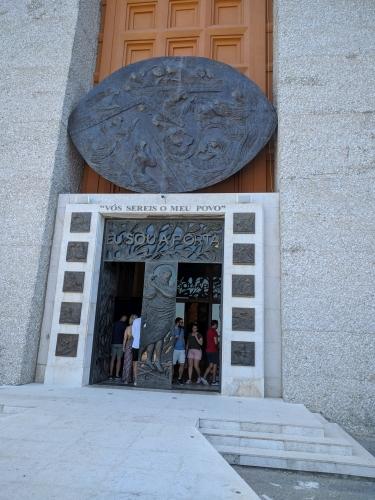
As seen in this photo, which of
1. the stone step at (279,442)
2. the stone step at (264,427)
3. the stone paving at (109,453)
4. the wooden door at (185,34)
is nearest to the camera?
the stone paving at (109,453)

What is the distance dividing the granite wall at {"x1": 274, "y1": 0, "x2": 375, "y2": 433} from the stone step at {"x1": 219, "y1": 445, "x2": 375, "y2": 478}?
2.00m

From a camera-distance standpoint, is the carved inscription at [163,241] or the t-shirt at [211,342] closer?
the carved inscription at [163,241]

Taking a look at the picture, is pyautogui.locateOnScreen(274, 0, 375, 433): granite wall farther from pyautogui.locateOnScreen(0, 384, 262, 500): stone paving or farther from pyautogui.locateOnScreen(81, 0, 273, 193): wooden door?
pyautogui.locateOnScreen(0, 384, 262, 500): stone paving

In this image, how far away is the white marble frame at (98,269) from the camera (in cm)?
677

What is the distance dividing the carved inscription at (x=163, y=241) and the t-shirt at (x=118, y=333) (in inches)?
69.1

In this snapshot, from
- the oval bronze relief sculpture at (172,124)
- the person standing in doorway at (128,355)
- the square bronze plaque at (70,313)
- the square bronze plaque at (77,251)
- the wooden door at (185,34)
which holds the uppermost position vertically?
the wooden door at (185,34)

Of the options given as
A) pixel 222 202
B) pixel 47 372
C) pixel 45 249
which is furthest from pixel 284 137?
pixel 47 372

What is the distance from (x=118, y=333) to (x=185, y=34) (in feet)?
24.0

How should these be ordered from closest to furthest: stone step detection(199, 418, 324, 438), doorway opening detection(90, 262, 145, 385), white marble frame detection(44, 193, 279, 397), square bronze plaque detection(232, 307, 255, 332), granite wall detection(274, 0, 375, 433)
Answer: stone step detection(199, 418, 324, 438) → granite wall detection(274, 0, 375, 433) → white marble frame detection(44, 193, 279, 397) → square bronze plaque detection(232, 307, 255, 332) → doorway opening detection(90, 262, 145, 385)

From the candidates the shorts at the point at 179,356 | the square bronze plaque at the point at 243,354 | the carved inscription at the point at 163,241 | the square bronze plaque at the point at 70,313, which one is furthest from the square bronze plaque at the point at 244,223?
the square bronze plaque at the point at 70,313

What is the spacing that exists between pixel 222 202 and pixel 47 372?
4.57 m

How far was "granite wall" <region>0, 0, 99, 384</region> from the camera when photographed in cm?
739

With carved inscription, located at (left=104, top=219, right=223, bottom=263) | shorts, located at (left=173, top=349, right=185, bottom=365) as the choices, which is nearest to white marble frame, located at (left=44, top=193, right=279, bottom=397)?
carved inscription, located at (left=104, top=219, right=223, bottom=263)

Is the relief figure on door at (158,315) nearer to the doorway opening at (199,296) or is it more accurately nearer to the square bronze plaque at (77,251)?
the square bronze plaque at (77,251)
